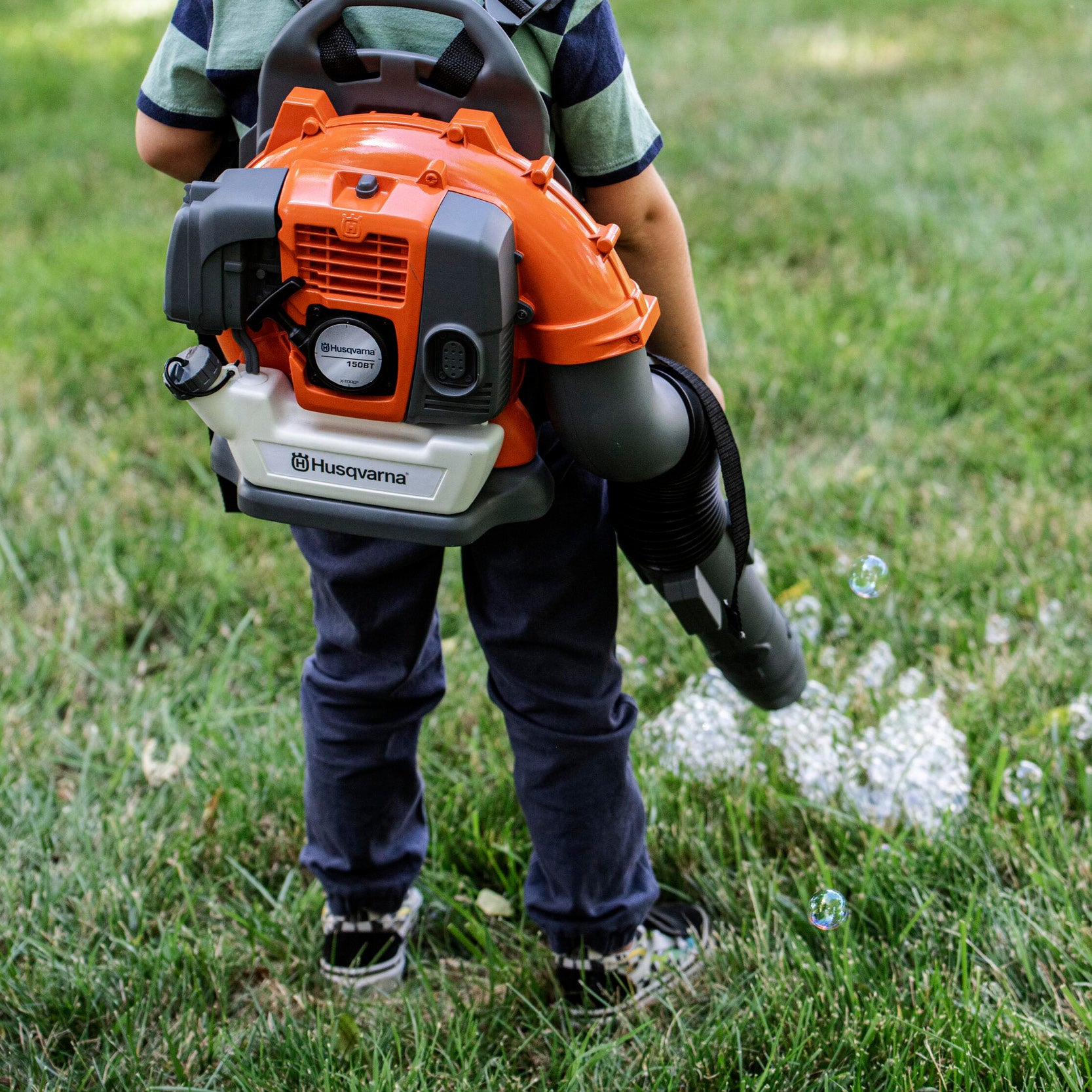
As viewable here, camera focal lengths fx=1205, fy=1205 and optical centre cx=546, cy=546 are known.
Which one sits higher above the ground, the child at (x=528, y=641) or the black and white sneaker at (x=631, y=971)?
the child at (x=528, y=641)

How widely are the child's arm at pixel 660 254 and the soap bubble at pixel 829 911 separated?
75 centimetres

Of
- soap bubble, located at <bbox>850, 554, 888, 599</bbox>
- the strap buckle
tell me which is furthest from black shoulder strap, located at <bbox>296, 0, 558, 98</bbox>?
soap bubble, located at <bbox>850, 554, 888, 599</bbox>

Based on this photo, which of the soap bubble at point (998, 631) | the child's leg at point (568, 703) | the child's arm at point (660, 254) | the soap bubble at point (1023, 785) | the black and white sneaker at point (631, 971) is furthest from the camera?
the soap bubble at point (998, 631)

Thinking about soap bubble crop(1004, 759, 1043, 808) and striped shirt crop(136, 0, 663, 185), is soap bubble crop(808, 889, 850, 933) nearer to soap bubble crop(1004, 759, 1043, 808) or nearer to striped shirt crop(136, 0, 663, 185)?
soap bubble crop(1004, 759, 1043, 808)

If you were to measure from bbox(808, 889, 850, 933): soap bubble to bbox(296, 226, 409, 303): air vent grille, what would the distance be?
1.08m

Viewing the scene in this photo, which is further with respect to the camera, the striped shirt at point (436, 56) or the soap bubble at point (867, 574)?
the soap bubble at point (867, 574)

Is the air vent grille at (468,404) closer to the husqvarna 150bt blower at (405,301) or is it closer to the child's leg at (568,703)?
the husqvarna 150bt blower at (405,301)

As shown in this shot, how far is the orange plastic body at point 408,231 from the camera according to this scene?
3.54 ft

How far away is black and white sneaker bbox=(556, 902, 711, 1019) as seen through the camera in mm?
1722

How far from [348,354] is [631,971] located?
3.45ft

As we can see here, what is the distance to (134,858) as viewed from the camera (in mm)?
1928

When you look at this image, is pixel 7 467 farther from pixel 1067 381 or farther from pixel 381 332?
pixel 1067 381

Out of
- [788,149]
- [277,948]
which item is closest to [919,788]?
[277,948]

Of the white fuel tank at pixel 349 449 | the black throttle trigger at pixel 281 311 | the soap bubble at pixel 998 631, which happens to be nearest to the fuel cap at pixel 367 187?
the black throttle trigger at pixel 281 311
